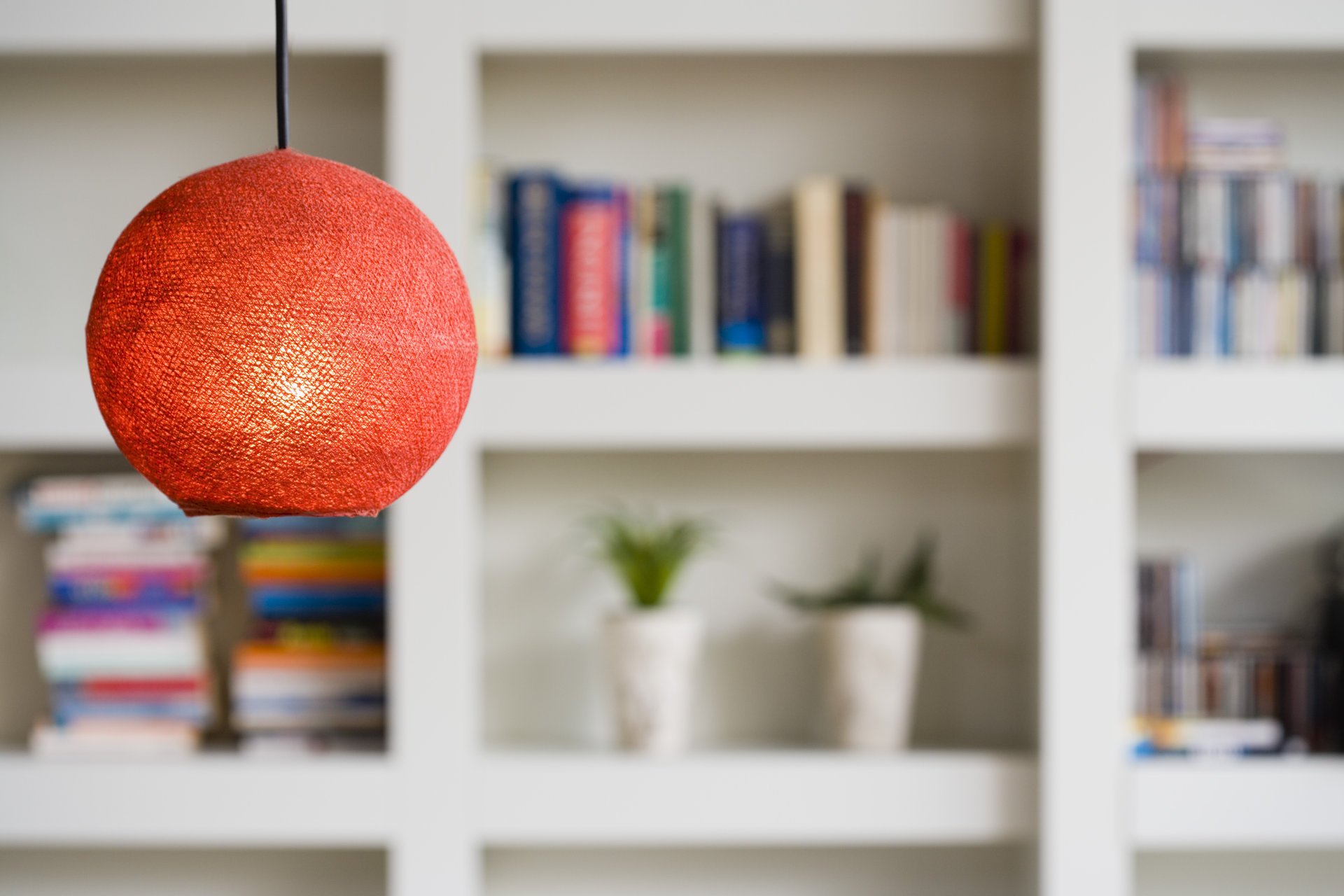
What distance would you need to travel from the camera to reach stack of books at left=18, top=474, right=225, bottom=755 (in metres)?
1.94

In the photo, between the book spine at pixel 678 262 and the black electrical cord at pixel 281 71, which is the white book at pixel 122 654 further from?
the black electrical cord at pixel 281 71

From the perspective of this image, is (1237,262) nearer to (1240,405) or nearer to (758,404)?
(1240,405)

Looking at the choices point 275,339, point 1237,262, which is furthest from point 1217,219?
point 275,339

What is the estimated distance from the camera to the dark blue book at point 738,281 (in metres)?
1.98

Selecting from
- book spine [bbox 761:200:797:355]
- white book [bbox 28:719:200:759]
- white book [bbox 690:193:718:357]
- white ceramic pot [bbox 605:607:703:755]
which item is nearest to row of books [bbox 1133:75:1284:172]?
book spine [bbox 761:200:797:355]

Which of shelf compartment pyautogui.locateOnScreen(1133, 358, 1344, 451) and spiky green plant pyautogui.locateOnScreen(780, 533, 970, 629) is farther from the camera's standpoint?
spiky green plant pyautogui.locateOnScreen(780, 533, 970, 629)

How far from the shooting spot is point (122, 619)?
6.44ft

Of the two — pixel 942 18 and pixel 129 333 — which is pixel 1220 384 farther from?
pixel 129 333

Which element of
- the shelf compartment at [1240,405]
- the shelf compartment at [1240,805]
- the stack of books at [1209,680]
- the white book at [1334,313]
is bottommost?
the shelf compartment at [1240,805]

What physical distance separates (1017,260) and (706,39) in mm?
589

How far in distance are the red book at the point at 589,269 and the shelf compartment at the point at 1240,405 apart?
78 centimetres

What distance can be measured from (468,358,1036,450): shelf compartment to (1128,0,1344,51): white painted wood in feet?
1.72

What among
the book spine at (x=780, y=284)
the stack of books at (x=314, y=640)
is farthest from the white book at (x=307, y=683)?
the book spine at (x=780, y=284)

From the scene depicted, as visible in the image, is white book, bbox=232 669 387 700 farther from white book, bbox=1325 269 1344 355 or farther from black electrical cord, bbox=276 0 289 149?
white book, bbox=1325 269 1344 355
